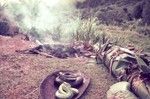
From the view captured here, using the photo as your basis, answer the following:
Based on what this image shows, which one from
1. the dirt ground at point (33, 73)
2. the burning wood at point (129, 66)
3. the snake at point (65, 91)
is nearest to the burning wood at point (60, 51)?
the dirt ground at point (33, 73)

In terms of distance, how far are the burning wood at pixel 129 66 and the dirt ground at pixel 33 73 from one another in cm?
24

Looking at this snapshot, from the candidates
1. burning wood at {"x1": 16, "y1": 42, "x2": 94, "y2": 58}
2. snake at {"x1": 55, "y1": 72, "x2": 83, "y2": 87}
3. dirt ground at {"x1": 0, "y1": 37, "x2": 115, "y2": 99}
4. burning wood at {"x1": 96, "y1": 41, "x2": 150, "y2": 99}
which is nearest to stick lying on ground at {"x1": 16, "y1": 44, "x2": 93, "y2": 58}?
burning wood at {"x1": 16, "y1": 42, "x2": 94, "y2": 58}

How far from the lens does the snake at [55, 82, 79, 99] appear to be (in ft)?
16.9

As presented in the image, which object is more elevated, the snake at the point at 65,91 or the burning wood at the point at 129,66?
the burning wood at the point at 129,66

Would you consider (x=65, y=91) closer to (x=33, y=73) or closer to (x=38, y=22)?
(x=33, y=73)

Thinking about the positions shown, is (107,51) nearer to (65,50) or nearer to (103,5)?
(65,50)

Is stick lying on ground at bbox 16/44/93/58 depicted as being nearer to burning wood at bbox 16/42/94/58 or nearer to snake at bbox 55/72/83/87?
burning wood at bbox 16/42/94/58

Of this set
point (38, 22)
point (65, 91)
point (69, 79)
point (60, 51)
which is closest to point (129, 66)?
point (69, 79)

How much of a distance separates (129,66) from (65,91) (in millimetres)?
1237

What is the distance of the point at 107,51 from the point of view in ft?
21.6

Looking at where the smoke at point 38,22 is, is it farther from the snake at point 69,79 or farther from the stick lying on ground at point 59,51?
the snake at point 69,79

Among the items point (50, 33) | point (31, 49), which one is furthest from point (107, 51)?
point (50, 33)

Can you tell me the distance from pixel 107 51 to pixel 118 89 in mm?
1573

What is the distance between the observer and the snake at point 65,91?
5.16 m
